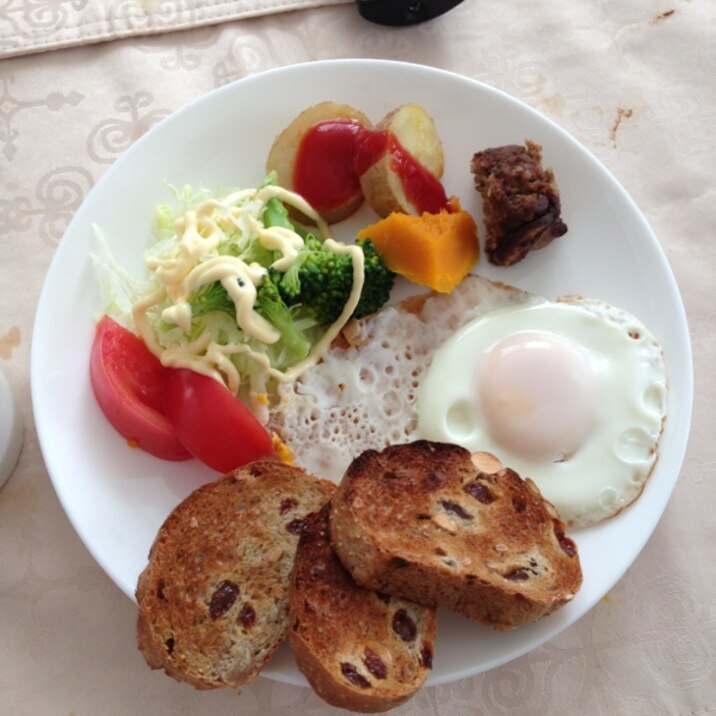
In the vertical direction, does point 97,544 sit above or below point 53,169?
below

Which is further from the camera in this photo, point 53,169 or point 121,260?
point 53,169

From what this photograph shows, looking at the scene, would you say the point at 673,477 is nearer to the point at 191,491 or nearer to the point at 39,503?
the point at 191,491

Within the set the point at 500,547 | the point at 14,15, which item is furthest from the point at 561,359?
the point at 14,15

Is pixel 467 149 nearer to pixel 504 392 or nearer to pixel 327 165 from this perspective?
pixel 327 165

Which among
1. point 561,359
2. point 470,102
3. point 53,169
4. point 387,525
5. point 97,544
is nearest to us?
point 387,525

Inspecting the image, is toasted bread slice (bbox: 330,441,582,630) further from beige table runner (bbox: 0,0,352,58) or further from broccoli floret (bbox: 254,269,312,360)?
beige table runner (bbox: 0,0,352,58)

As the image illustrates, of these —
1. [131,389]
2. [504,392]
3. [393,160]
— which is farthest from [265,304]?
[504,392]
